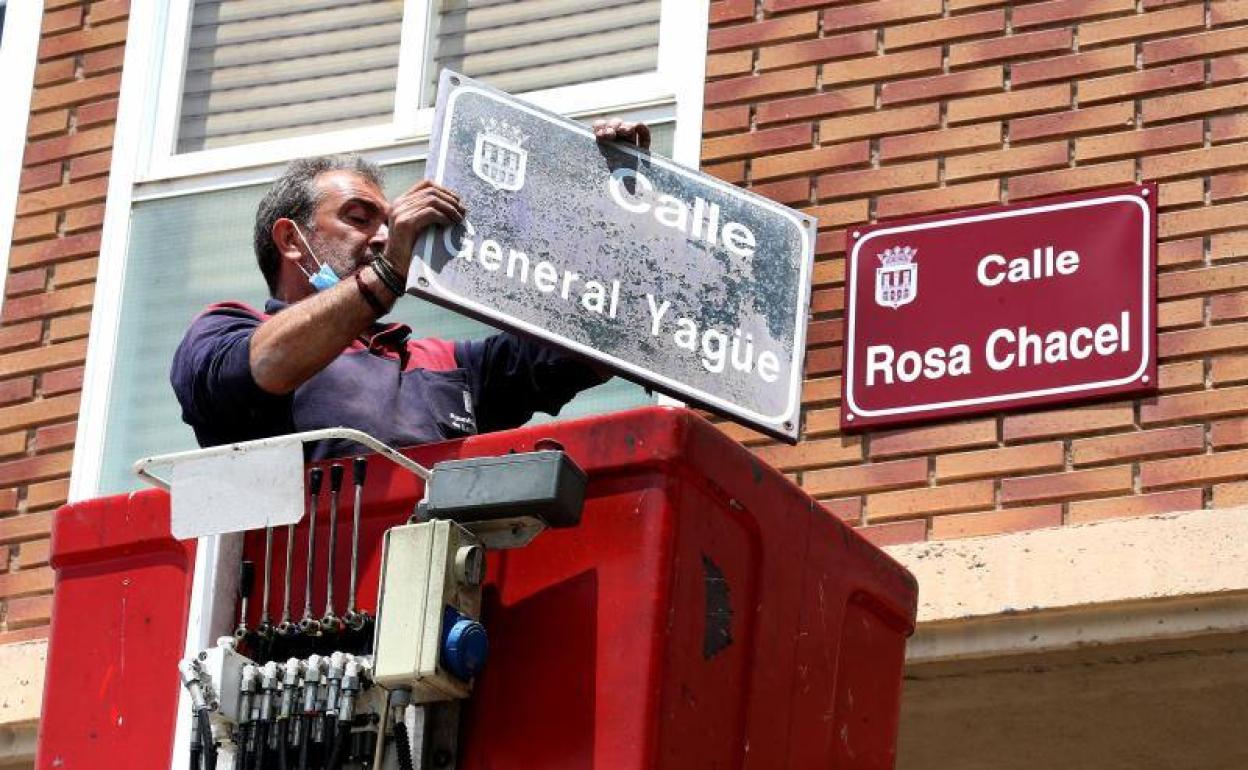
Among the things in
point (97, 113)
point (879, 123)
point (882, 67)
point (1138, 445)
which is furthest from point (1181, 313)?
point (97, 113)

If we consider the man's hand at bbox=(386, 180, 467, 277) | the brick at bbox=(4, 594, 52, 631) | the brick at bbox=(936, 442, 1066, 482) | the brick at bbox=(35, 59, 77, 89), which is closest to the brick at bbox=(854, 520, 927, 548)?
the brick at bbox=(936, 442, 1066, 482)

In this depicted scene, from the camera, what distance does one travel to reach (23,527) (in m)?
7.57

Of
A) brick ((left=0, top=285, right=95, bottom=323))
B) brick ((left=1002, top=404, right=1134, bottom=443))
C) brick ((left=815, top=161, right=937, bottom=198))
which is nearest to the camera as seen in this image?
brick ((left=1002, top=404, right=1134, bottom=443))

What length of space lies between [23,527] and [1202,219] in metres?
3.36

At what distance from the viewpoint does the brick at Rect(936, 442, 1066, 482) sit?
6.51 meters

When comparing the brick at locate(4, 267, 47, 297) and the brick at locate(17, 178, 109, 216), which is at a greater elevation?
the brick at locate(17, 178, 109, 216)

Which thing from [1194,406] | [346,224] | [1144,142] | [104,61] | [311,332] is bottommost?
[311,332]

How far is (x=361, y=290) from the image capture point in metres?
4.53

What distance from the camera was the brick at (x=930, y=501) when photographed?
6.55 meters

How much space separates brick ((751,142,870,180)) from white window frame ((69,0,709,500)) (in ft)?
0.61

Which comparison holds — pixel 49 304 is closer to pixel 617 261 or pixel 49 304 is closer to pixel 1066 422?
pixel 1066 422

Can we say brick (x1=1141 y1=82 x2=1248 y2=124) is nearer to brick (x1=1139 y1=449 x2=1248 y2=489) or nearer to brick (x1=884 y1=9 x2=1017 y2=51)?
brick (x1=884 y1=9 x2=1017 y2=51)

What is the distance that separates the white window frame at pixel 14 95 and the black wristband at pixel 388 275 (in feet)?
11.7

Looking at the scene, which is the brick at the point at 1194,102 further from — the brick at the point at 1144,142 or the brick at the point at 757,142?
the brick at the point at 757,142
